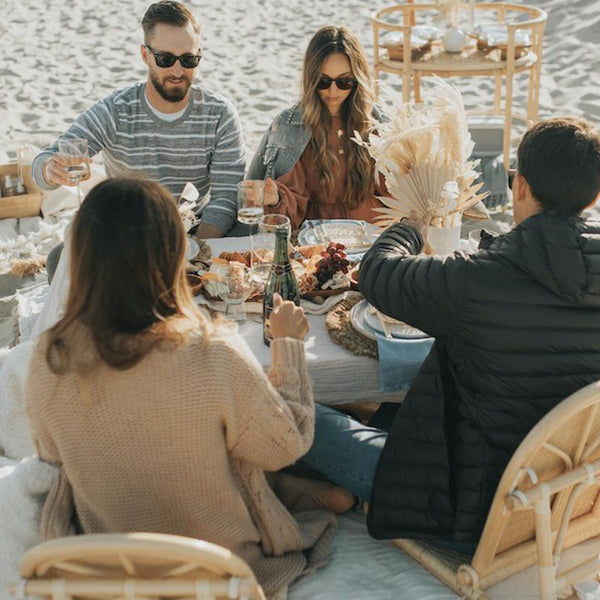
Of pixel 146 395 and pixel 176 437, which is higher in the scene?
pixel 146 395

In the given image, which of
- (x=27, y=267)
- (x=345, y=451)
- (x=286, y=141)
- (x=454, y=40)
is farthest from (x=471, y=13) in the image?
(x=345, y=451)

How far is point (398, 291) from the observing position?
2.16 m

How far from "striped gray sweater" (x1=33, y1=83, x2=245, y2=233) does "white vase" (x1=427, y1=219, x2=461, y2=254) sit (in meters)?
1.48

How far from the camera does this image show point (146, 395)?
5.81 feet

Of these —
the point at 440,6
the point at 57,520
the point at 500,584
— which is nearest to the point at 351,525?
the point at 500,584

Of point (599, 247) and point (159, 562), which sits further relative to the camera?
point (599, 247)

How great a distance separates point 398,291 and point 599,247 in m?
0.50

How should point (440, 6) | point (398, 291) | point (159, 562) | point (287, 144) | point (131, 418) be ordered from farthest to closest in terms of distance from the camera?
point (440, 6) < point (287, 144) < point (398, 291) < point (131, 418) < point (159, 562)

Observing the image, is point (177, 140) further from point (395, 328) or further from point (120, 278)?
point (120, 278)

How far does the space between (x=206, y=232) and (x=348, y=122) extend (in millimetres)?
860

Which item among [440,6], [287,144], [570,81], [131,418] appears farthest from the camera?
[570,81]

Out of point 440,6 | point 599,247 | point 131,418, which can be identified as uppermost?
point 440,6

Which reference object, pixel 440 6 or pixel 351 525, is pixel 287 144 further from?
pixel 440 6

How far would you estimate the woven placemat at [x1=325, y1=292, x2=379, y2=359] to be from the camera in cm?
252
